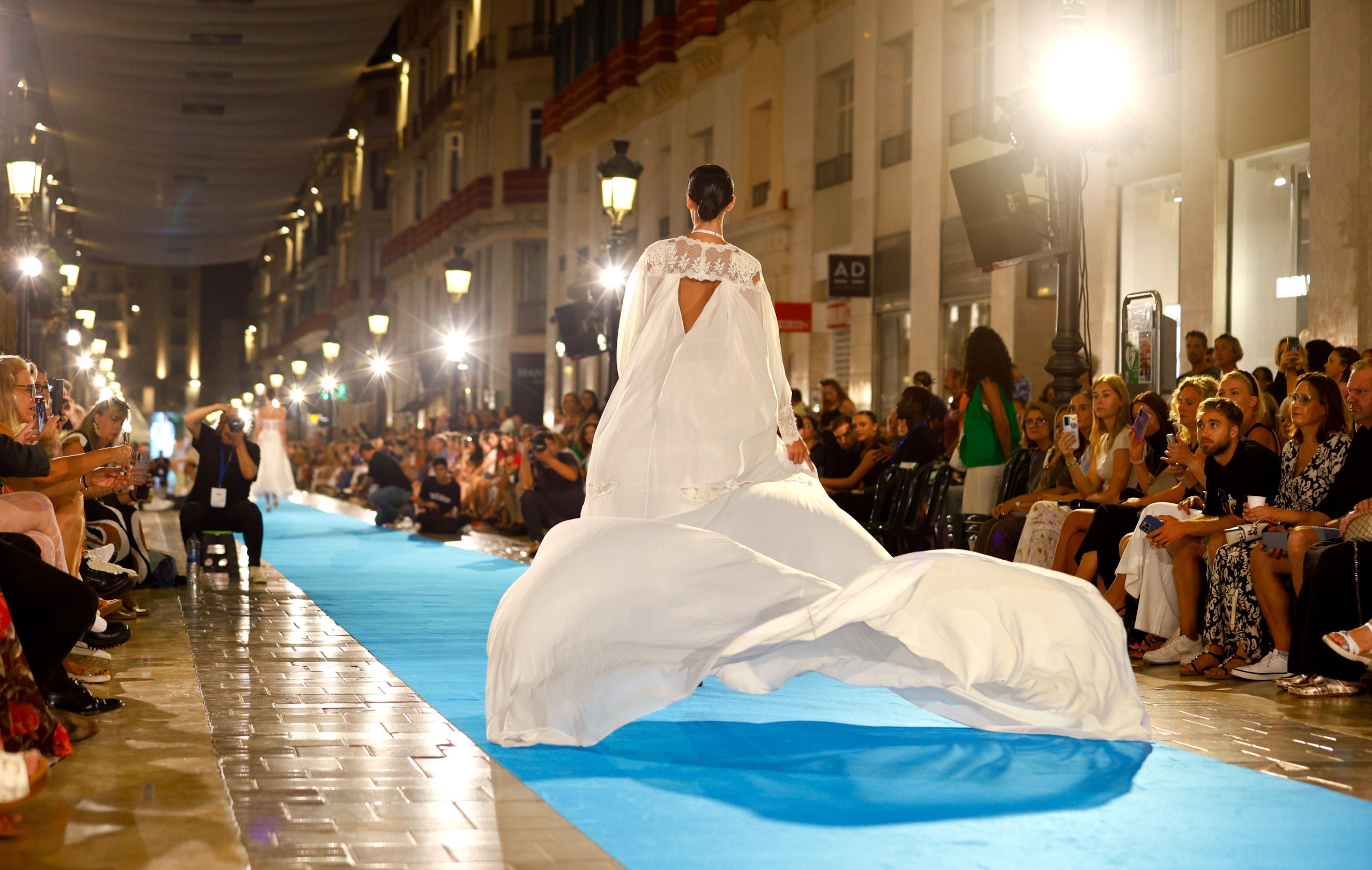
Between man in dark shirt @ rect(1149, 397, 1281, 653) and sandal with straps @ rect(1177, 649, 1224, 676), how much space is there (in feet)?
0.82

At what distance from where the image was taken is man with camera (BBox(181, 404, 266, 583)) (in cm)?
1448

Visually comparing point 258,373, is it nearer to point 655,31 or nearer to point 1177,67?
point 655,31

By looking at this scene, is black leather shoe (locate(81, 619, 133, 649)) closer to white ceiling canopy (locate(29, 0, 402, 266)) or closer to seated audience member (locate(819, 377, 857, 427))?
white ceiling canopy (locate(29, 0, 402, 266))

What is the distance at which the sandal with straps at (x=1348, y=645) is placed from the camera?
24.1ft

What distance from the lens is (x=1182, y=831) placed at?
506cm

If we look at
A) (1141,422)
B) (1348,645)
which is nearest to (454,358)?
(1141,422)

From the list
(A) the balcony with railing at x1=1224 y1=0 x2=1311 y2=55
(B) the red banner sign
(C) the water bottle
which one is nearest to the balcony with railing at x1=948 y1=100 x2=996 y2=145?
(A) the balcony with railing at x1=1224 y1=0 x2=1311 y2=55

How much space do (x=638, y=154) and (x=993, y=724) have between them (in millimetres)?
27749

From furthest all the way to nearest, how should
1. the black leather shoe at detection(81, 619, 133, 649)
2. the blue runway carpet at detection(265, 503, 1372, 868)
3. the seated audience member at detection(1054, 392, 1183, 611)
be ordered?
the seated audience member at detection(1054, 392, 1183, 611), the black leather shoe at detection(81, 619, 133, 649), the blue runway carpet at detection(265, 503, 1372, 868)

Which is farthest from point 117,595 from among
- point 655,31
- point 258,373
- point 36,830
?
point 258,373

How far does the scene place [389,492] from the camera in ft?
81.1

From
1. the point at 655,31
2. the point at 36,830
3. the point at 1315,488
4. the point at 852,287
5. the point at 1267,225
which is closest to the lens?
the point at 36,830

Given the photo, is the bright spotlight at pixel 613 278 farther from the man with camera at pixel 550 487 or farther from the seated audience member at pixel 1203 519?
the seated audience member at pixel 1203 519

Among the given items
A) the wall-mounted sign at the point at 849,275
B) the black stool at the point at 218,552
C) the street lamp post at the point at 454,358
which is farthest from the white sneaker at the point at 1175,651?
the street lamp post at the point at 454,358
